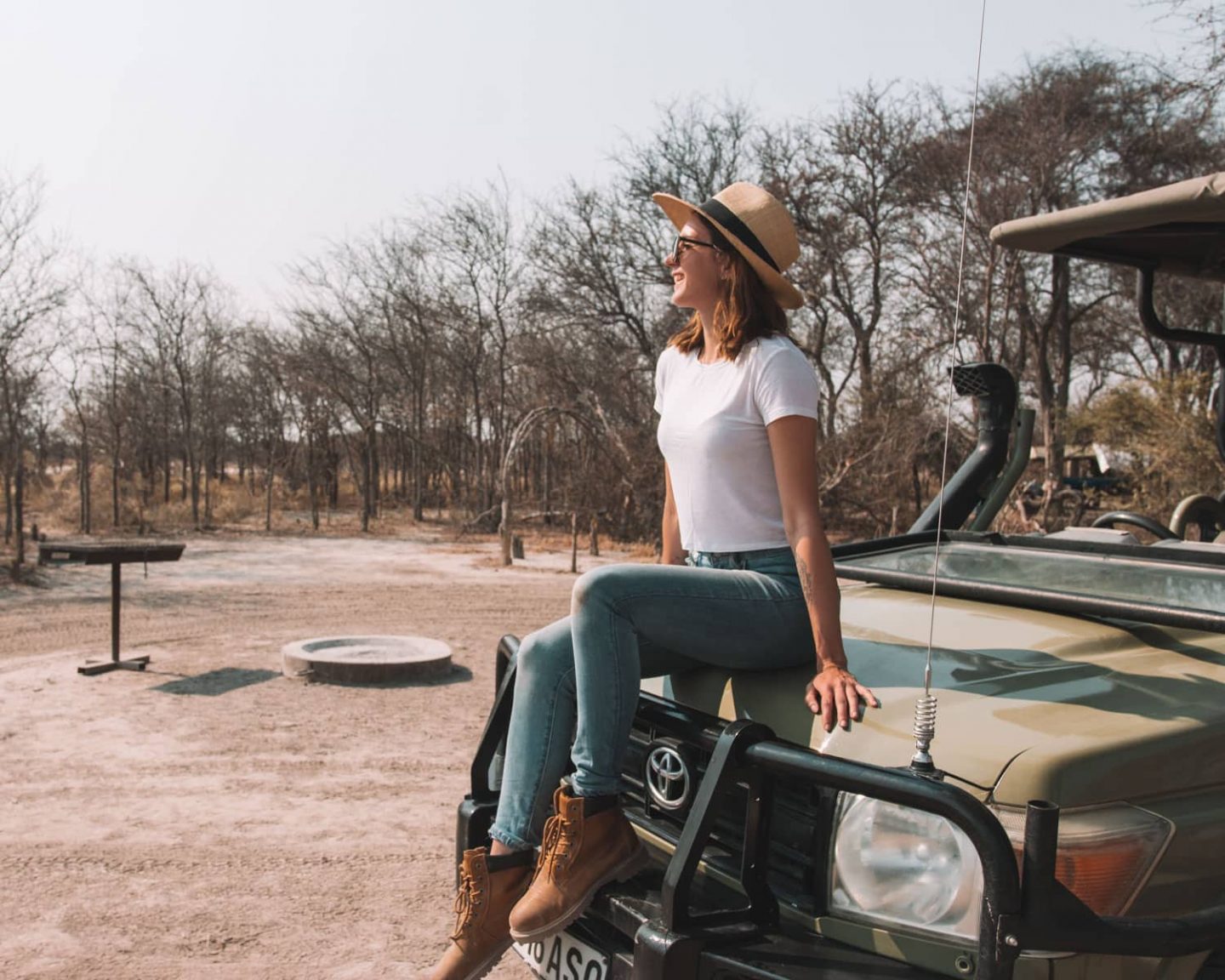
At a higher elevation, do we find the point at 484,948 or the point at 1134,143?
the point at 1134,143

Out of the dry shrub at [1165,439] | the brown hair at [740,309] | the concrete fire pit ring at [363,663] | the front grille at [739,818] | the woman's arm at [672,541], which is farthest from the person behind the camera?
the dry shrub at [1165,439]

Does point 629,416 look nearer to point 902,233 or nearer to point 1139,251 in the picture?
point 902,233

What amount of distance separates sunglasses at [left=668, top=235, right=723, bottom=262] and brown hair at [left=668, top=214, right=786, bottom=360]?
11mm

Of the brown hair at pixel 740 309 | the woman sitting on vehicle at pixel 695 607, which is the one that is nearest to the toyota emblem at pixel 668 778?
the woman sitting on vehicle at pixel 695 607

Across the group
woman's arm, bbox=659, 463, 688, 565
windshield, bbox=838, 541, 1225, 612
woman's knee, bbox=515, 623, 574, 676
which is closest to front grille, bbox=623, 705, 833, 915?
woman's knee, bbox=515, 623, 574, 676

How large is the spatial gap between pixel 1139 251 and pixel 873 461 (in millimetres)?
14643

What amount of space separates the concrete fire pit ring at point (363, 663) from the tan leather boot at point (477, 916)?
216 inches

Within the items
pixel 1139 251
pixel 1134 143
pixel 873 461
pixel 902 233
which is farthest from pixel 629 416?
pixel 1139 251

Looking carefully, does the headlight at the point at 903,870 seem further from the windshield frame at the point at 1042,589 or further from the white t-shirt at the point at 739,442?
the windshield frame at the point at 1042,589

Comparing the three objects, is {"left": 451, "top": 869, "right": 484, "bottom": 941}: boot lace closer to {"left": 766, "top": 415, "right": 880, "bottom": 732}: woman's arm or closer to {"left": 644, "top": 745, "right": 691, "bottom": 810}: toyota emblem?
{"left": 644, "top": 745, "right": 691, "bottom": 810}: toyota emblem

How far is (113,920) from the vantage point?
12.1ft

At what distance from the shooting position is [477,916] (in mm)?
2322

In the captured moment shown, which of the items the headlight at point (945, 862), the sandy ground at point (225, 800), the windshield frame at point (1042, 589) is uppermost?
the windshield frame at point (1042, 589)

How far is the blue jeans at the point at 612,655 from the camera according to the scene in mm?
2320
